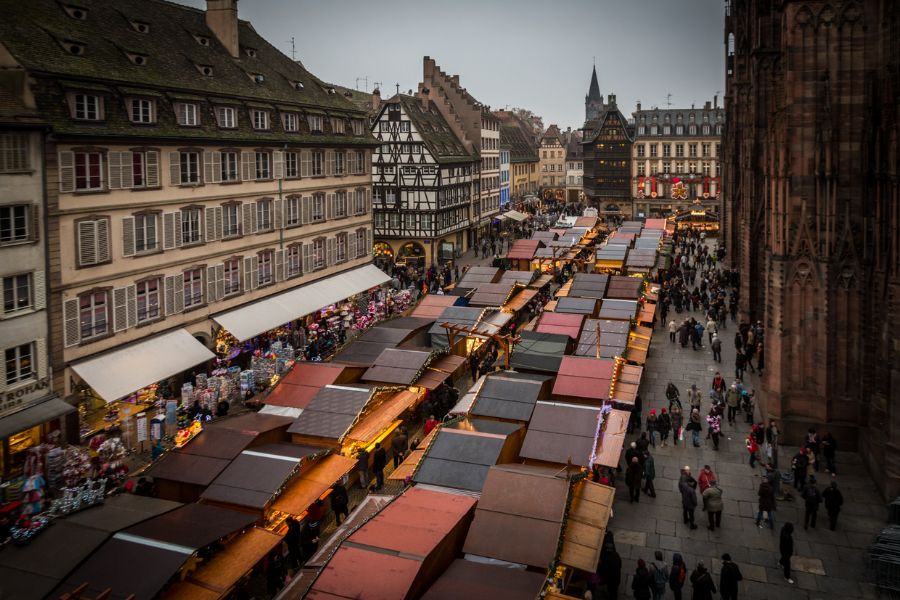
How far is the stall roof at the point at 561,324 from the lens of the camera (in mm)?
29648

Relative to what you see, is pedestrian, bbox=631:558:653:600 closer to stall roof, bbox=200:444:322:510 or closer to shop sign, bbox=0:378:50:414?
stall roof, bbox=200:444:322:510

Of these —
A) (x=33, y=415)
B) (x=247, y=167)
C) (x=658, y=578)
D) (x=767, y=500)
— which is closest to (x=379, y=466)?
(x=658, y=578)

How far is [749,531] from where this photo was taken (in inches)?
735

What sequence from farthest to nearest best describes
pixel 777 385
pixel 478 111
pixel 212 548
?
pixel 478 111 < pixel 777 385 < pixel 212 548

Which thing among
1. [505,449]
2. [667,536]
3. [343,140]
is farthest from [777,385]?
[343,140]

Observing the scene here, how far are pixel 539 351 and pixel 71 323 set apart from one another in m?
16.4

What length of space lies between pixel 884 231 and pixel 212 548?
21.0 metres

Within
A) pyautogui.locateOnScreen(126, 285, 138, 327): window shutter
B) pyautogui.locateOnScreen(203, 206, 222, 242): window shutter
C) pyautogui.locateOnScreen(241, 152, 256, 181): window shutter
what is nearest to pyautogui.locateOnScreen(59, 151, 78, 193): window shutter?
pyautogui.locateOnScreen(126, 285, 138, 327): window shutter

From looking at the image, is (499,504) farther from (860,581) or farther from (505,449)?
(860,581)

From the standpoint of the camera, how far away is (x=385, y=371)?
25.7m

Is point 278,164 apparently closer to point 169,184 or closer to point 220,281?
point 220,281

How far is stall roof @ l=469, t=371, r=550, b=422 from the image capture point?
2058 cm

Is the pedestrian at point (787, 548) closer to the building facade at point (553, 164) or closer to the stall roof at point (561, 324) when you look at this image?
the stall roof at point (561, 324)

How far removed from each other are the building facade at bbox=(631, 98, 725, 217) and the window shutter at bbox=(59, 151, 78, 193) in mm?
87524
